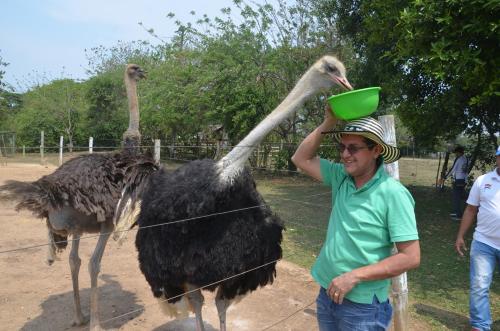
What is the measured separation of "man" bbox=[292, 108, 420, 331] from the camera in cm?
164

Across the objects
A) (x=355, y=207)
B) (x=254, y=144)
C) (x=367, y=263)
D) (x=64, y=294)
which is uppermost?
(x=254, y=144)

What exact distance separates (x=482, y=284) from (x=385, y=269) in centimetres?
217

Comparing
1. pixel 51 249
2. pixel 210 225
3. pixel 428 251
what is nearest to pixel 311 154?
pixel 210 225

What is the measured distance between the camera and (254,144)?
279cm

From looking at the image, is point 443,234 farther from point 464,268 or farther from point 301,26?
point 301,26

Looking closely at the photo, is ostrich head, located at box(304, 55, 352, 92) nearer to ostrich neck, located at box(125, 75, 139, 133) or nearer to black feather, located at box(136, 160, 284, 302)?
black feather, located at box(136, 160, 284, 302)

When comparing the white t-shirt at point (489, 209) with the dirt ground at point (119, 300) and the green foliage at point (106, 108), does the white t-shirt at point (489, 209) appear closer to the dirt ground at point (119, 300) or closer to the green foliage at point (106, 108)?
the dirt ground at point (119, 300)

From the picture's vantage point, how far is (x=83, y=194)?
126 inches

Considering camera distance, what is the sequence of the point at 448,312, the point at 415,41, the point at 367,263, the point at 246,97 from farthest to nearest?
the point at 246,97 < the point at 415,41 < the point at 448,312 < the point at 367,263

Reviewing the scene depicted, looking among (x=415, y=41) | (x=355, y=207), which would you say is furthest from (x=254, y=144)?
(x=415, y=41)

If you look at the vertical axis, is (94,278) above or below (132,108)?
below

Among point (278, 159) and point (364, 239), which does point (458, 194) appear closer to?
point (278, 159)

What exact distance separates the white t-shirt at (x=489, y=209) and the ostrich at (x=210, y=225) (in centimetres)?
147

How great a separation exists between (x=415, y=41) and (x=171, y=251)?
13.6 feet
